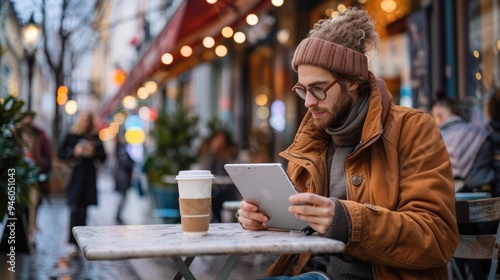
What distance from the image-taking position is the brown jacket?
2.24 meters

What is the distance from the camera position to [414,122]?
8.25 ft

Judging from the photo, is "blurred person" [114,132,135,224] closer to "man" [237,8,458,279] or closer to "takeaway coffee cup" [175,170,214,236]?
"man" [237,8,458,279]

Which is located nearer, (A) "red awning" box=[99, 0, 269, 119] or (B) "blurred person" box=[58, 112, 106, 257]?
(A) "red awning" box=[99, 0, 269, 119]

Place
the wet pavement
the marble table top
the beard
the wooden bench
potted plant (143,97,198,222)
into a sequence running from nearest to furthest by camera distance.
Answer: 1. the marble table top
2. the beard
3. the wooden bench
4. the wet pavement
5. potted plant (143,97,198,222)

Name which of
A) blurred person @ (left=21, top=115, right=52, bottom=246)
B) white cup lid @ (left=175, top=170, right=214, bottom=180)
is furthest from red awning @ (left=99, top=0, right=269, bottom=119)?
white cup lid @ (left=175, top=170, right=214, bottom=180)

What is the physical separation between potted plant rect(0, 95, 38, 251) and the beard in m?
2.50

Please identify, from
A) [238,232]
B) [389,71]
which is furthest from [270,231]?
[389,71]

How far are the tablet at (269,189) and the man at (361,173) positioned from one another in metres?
0.05

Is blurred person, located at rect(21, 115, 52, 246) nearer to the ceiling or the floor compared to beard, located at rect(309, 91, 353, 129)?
nearer to the floor

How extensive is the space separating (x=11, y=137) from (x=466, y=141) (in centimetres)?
392

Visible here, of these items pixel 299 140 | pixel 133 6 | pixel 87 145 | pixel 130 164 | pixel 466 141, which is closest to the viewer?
pixel 299 140

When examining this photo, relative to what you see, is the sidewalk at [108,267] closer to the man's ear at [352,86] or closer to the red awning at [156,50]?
the red awning at [156,50]

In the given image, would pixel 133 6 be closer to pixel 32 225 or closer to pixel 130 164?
pixel 130 164

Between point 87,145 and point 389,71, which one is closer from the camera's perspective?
point 87,145
